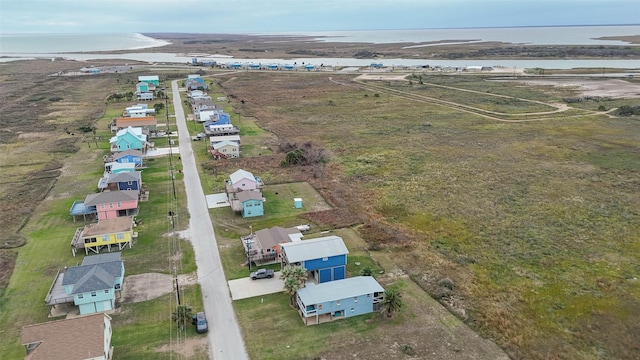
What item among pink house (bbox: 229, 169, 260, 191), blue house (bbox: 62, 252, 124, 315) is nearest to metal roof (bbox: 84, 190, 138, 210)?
pink house (bbox: 229, 169, 260, 191)

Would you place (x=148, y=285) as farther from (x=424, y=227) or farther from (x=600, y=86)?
(x=600, y=86)

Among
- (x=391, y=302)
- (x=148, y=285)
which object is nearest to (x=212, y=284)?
(x=148, y=285)

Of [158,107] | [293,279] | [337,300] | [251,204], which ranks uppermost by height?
[158,107]

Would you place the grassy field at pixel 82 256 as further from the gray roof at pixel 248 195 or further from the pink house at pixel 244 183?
the pink house at pixel 244 183

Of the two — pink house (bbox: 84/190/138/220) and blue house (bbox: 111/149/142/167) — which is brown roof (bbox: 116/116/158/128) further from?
pink house (bbox: 84/190/138/220)

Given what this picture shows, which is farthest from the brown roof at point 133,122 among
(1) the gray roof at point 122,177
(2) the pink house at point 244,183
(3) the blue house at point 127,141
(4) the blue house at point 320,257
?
(4) the blue house at point 320,257

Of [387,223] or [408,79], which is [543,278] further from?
[408,79]
